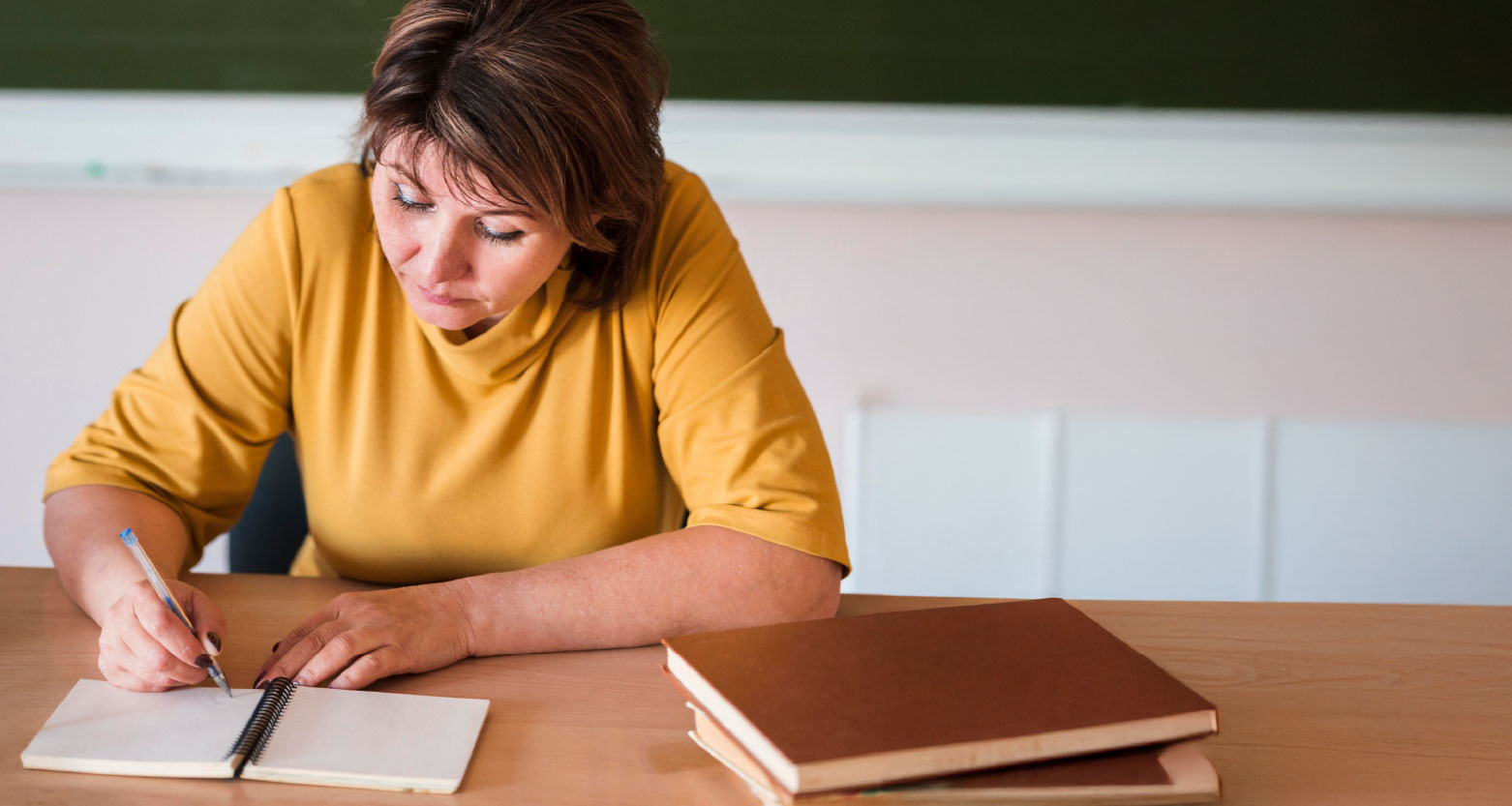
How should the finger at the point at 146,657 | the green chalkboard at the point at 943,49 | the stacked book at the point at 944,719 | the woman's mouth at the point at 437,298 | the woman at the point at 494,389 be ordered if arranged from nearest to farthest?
1. the stacked book at the point at 944,719
2. the finger at the point at 146,657
3. the woman at the point at 494,389
4. the woman's mouth at the point at 437,298
5. the green chalkboard at the point at 943,49

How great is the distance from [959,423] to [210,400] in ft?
4.27

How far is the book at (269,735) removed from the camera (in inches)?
33.3

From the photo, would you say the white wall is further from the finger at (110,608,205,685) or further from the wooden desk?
the finger at (110,608,205,685)

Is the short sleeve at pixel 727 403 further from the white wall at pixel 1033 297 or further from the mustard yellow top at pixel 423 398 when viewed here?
the white wall at pixel 1033 297

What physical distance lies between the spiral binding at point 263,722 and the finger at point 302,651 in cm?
2

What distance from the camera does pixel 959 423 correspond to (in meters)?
2.20

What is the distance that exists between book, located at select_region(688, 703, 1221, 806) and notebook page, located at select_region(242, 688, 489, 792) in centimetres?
21

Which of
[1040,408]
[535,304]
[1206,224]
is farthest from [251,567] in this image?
[1206,224]

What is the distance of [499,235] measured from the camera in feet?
3.67

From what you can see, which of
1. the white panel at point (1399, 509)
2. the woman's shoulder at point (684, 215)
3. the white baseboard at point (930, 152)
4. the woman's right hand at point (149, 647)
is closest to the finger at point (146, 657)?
the woman's right hand at point (149, 647)

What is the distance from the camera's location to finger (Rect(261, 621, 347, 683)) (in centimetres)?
98

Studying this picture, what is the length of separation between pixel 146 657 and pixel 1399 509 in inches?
79.4

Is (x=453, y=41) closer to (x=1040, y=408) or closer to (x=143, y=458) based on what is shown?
(x=143, y=458)

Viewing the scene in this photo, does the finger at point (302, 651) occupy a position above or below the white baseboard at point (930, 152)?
below
